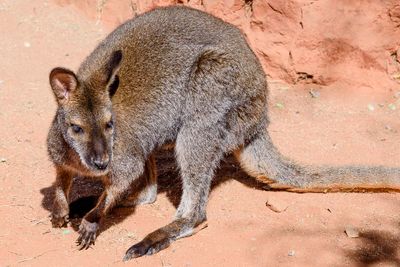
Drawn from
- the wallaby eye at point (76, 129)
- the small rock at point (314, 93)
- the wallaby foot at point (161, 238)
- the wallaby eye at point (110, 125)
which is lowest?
the small rock at point (314, 93)

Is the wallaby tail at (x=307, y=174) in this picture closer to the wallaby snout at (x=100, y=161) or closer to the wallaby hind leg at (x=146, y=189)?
the wallaby hind leg at (x=146, y=189)

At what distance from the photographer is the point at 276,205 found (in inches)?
198

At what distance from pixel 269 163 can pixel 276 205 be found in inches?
13.3

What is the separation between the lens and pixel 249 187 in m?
5.42

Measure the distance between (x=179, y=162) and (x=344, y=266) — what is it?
1.38m

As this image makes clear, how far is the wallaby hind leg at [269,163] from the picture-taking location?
16.9ft

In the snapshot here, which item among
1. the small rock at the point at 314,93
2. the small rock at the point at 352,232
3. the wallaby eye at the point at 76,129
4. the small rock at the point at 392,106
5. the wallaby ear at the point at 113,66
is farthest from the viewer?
the small rock at the point at 314,93

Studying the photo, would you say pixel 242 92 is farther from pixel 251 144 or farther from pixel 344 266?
pixel 344 266

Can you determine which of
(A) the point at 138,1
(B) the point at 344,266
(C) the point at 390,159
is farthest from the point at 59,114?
(A) the point at 138,1

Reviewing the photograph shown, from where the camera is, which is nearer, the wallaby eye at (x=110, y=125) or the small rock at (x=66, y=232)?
the wallaby eye at (x=110, y=125)

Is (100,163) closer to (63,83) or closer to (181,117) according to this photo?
(63,83)

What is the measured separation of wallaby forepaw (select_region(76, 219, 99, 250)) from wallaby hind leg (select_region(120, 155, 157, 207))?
67 centimetres

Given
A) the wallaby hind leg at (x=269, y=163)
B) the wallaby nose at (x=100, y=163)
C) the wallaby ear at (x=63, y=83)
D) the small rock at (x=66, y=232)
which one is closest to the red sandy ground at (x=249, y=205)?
the small rock at (x=66, y=232)

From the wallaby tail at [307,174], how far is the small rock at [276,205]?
167mm
